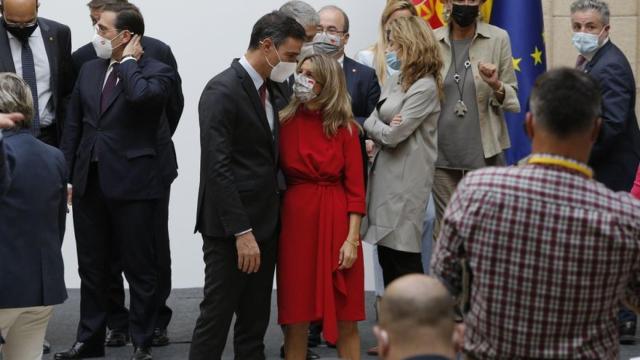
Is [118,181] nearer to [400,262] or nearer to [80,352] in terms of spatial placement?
[80,352]

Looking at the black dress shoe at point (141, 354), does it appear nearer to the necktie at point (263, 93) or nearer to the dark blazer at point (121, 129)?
the dark blazer at point (121, 129)

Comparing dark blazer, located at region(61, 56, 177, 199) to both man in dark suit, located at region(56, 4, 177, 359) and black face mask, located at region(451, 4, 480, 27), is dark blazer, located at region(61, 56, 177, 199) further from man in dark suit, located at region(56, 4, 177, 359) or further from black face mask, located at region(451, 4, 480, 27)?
black face mask, located at region(451, 4, 480, 27)

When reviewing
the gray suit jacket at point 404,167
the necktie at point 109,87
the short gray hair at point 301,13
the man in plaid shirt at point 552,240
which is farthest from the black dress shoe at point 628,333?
the man in plaid shirt at point 552,240

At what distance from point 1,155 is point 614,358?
2.82 meters

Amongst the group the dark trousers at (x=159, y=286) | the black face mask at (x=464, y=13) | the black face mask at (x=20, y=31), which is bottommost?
the dark trousers at (x=159, y=286)

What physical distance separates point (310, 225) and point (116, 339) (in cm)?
168

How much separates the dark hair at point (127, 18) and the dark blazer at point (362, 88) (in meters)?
1.20

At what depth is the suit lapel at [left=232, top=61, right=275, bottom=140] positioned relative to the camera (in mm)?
5695

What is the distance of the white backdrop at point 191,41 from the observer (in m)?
8.48

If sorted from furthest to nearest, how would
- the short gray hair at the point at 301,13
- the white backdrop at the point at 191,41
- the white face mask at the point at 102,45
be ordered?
the white backdrop at the point at 191,41
the short gray hair at the point at 301,13
the white face mask at the point at 102,45

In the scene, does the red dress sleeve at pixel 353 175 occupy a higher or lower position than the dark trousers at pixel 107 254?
higher

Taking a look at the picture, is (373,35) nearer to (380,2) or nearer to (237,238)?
(380,2)

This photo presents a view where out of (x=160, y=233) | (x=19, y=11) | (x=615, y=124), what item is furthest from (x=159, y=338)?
(x=615, y=124)

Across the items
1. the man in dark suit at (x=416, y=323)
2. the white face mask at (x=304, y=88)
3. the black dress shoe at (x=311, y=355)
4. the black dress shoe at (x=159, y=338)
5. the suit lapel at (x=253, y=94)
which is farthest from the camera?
the black dress shoe at (x=159, y=338)
